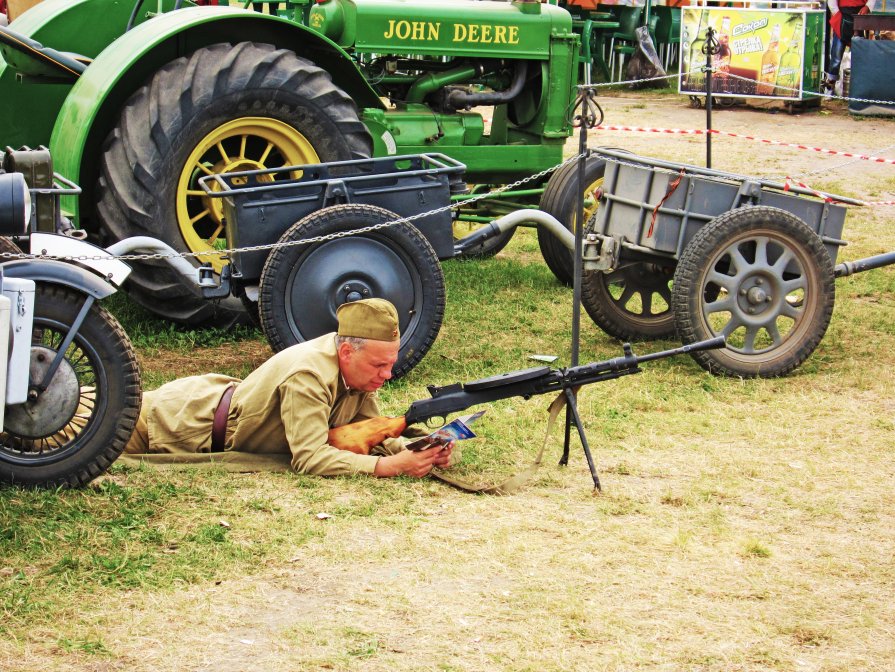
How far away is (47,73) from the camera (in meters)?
7.50

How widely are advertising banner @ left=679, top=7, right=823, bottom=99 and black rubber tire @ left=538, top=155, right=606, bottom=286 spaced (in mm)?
9100

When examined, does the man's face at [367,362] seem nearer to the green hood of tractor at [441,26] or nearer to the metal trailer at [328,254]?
the metal trailer at [328,254]

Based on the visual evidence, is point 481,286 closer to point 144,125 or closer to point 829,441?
point 144,125

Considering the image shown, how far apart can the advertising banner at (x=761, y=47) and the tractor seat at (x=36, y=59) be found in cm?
1135

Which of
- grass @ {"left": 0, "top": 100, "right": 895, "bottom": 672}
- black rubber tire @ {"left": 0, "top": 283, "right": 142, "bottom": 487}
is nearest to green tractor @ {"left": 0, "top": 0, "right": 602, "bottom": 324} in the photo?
grass @ {"left": 0, "top": 100, "right": 895, "bottom": 672}

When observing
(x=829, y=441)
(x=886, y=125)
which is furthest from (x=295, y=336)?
(x=886, y=125)

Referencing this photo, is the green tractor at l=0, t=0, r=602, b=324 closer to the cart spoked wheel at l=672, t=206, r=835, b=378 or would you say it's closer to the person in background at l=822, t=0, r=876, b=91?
the cart spoked wheel at l=672, t=206, r=835, b=378

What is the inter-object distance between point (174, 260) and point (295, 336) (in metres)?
0.87

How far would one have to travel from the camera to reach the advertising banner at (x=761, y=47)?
17047mm

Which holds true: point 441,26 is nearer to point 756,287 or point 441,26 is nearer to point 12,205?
point 756,287

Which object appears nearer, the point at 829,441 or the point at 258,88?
the point at 829,441

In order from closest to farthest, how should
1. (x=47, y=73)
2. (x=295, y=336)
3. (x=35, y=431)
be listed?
(x=35, y=431) → (x=295, y=336) → (x=47, y=73)

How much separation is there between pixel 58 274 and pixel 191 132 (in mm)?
2576

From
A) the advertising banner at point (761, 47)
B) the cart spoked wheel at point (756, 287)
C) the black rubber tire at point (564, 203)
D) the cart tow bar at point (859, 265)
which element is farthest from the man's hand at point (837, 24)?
the cart spoked wheel at point (756, 287)
